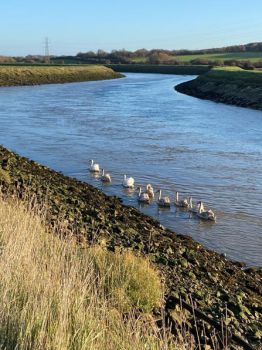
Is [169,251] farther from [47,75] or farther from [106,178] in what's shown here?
[47,75]

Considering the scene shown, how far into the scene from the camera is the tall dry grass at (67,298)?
418 centimetres

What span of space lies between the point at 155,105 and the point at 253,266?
34.2 m

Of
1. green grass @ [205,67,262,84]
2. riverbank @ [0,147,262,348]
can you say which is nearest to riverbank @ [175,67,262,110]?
green grass @ [205,67,262,84]

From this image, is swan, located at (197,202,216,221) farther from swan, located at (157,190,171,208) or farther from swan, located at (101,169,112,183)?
swan, located at (101,169,112,183)

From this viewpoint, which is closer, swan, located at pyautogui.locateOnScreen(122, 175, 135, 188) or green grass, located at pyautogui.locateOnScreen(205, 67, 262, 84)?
swan, located at pyautogui.locateOnScreen(122, 175, 135, 188)

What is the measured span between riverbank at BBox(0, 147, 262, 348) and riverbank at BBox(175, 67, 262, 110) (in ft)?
104

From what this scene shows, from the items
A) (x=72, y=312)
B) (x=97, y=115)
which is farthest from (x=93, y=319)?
(x=97, y=115)

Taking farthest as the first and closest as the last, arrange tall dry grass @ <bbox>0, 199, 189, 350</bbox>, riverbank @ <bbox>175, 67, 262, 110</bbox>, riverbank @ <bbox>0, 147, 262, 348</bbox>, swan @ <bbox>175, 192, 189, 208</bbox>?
riverbank @ <bbox>175, 67, 262, 110</bbox> → swan @ <bbox>175, 192, 189, 208</bbox> → riverbank @ <bbox>0, 147, 262, 348</bbox> → tall dry grass @ <bbox>0, 199, 189, 350</bbox>

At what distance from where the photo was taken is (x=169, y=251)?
1032cm

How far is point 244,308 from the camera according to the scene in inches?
317

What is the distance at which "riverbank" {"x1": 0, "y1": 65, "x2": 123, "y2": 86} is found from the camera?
7436cm

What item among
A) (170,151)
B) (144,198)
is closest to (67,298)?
(144,198)

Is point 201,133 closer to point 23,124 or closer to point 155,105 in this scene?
point 23,124

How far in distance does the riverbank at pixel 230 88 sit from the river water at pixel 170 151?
356 centimetres
